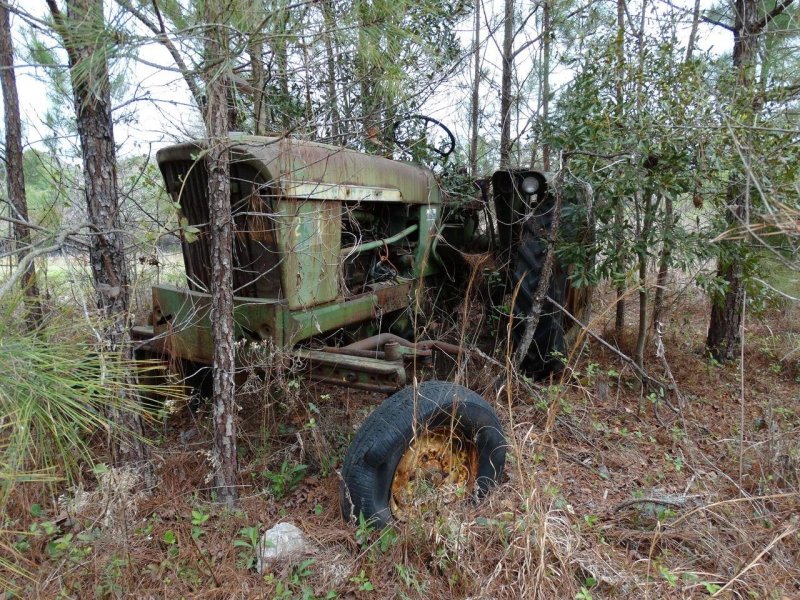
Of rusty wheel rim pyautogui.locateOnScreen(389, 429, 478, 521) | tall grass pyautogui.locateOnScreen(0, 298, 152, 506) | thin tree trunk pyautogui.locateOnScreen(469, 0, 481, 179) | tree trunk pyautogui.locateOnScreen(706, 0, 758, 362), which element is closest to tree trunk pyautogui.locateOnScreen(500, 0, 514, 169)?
thin tree trunk pyautogui.locateOnScreen(469, 0, 481, 179)

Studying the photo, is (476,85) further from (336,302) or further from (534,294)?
(336,302)

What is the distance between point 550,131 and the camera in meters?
3.59

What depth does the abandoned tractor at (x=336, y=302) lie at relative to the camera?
2.06 metres

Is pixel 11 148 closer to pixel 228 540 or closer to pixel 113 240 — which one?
pixel 113 240

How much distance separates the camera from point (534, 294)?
3332 mm

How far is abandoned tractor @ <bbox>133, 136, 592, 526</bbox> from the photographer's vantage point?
2062mm

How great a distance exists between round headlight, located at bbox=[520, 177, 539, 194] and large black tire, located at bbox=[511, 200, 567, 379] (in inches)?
5.4

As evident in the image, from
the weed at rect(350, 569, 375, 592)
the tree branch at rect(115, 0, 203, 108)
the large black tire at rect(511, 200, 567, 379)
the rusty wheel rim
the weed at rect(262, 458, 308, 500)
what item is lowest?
the weed at rect(350, 569, 375, 592)

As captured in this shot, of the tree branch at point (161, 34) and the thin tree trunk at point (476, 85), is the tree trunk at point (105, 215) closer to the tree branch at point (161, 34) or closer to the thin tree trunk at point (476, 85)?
the tree branch at point (161, 34)

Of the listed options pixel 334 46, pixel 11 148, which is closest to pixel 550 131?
pixel 334 46

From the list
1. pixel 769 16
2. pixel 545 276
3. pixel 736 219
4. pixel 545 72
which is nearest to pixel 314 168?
pixel 545 276

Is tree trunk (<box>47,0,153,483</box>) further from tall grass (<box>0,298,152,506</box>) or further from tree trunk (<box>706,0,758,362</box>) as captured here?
tree trunk (<box>706,0,758,362</box>)

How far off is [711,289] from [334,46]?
2566 mm

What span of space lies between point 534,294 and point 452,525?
180 cm
